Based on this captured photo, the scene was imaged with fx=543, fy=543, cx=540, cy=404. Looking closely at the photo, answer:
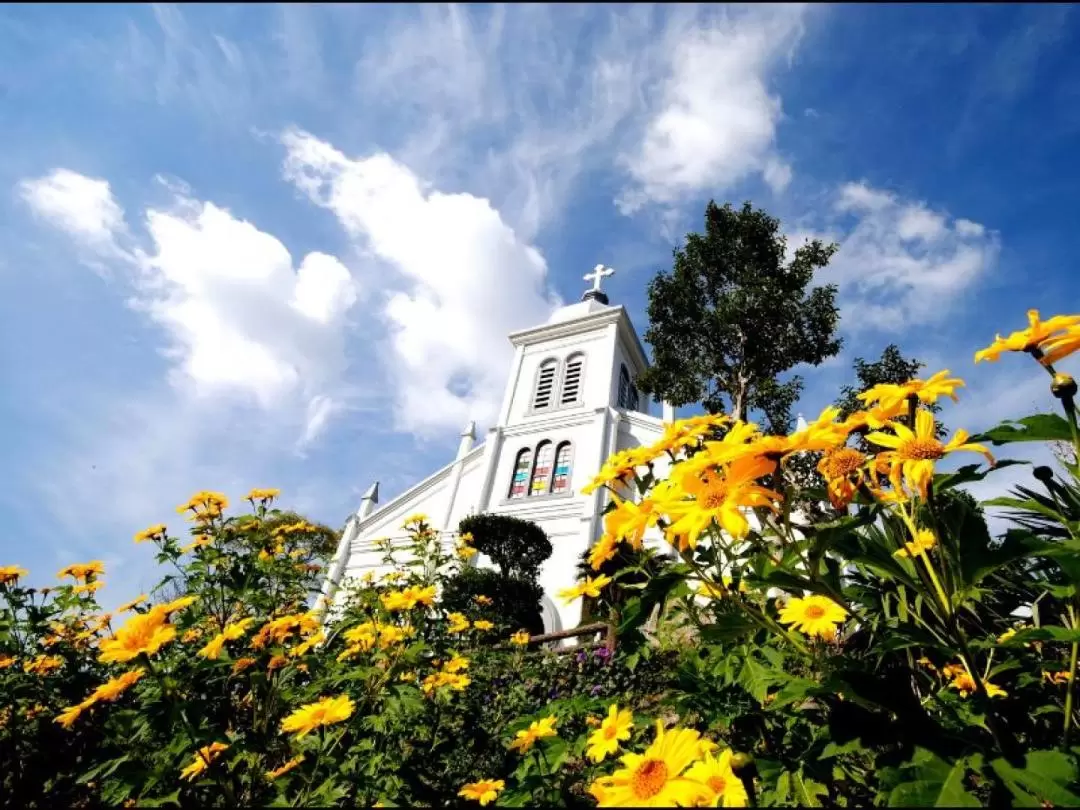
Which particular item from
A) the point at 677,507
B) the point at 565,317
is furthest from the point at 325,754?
the point at 565,317

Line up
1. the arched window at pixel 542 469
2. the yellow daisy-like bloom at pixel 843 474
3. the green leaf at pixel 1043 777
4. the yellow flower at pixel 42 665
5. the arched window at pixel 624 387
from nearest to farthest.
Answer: the green leaf at pixel 1043 777 → the yellow daisy-like bloom at pixel 843 474 → the yellow flower at pixel 42 665 → the arched window at pixel 542 469 → the arched window at pixel 624 387

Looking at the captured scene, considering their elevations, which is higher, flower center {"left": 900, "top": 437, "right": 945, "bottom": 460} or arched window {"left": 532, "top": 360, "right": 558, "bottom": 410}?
arched window {"left": 532, "top": 360, "right": 558, "bottom": 410}

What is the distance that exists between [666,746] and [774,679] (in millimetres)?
501

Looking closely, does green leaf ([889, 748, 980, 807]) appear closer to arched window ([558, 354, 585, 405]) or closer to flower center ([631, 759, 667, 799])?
flower center ([631, 759, 667, 799])

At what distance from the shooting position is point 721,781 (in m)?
0.99

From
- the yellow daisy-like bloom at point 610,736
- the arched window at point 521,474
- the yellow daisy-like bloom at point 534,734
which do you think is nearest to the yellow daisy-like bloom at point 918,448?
the yellow daisy-like bloom at point 610,736

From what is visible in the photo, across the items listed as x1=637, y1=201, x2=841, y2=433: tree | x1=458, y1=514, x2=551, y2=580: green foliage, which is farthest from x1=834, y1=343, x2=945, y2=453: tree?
x1=458, y1=514, x2=551, y2=580: green foliage

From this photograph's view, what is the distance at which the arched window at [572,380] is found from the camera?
18359 mm

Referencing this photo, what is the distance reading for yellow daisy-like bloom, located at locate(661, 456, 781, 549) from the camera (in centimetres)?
111

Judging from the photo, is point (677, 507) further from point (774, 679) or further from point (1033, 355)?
point (1033, 355)

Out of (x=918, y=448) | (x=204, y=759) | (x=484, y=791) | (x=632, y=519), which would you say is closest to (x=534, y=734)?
(x=484, y=791)

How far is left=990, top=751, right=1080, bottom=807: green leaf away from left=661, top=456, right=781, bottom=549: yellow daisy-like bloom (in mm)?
514

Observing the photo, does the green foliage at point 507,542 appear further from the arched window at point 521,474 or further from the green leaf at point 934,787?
the green leaf at point 934,787

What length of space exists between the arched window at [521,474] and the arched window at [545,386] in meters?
2.12
